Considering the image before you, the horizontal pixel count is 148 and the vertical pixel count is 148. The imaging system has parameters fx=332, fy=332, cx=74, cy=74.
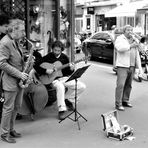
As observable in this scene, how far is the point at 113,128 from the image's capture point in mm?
5059

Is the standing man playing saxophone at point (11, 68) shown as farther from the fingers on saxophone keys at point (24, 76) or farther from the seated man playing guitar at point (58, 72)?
the seated man playing guitar at point (58, 72)

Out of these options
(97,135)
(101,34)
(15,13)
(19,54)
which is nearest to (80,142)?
(97,135)

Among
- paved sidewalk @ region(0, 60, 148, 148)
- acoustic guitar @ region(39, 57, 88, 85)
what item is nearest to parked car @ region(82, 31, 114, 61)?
paved sidewalk @ region(0, 60, 148, 148)

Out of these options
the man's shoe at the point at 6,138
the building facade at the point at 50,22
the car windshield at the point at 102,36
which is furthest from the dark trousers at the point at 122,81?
the car windshield at the point at 102,36

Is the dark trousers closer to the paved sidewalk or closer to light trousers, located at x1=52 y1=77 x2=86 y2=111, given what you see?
the paved sidewalk

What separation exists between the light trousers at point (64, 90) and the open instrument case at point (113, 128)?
1.02 metres

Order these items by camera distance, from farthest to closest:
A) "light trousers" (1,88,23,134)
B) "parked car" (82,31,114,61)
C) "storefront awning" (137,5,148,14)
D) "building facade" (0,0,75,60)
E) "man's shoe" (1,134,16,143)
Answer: "storefront awning" (137,5,148,14)
"parked car" (82,31,114,61)
"building facade" (0,0,75,60)
"man's shoe" (1,134,16,143)
"light trousers" (1,88,23,134)

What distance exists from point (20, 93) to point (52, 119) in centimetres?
132

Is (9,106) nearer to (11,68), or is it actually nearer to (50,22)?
(11,68)

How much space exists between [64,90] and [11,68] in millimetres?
1786

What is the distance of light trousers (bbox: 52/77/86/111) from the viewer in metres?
5.90

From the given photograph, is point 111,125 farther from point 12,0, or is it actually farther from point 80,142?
point 12,0

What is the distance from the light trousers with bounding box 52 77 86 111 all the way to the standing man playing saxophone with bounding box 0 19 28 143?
Result: 1.26m

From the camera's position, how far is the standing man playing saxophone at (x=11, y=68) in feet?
14.6
